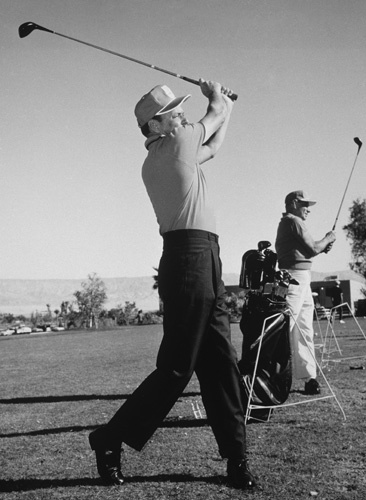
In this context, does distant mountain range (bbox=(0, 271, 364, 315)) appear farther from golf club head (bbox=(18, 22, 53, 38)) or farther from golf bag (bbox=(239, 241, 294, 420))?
golf club head (bbox=(18, 22, 53, 38))

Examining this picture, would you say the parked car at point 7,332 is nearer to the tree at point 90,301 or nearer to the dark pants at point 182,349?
the tree at point 90,301

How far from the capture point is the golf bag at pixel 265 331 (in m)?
5.00

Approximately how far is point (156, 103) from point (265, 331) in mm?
2324

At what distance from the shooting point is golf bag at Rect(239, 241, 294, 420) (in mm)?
4996

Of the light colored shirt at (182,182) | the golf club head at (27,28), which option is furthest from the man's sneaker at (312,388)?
the golf club head at (27,28)

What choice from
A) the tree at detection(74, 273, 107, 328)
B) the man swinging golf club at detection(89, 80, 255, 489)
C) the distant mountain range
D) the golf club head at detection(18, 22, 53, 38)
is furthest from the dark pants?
the distant mountain range

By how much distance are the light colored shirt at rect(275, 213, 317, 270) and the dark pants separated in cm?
340

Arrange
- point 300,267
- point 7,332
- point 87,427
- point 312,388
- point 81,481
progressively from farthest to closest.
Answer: point 7,332 < point 300,267 < point 312,388 < point 87,427 < point 81,481

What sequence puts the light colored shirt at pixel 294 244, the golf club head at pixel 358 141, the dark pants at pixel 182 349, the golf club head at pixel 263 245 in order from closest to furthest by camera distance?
the dark pants at pixel 182 349
the golf club head at pixel 263 245
the light colored shirt at pixel 294 244
the golf club head at pixel 358 141

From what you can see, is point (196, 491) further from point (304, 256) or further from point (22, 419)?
point (304, 256)

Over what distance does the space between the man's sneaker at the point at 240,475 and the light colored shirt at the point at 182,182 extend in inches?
53.5

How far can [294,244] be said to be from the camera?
22.6 feet

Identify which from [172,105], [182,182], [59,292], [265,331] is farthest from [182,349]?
[59,292]

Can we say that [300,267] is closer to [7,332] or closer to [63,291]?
[7,332]
